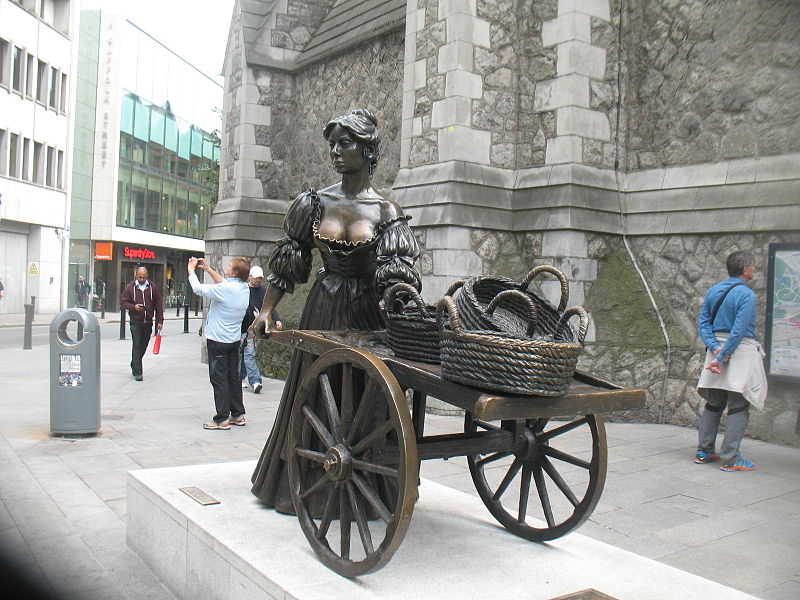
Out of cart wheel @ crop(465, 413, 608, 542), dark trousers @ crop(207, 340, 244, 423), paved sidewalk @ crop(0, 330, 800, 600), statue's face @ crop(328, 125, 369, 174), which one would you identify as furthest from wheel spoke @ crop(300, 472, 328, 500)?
dark trousers @ crop(207, 340, 244, 423)

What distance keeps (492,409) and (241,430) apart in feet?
18.7

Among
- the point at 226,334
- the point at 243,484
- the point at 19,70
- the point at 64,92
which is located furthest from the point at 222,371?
the point at 64,92

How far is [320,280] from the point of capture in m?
3.98

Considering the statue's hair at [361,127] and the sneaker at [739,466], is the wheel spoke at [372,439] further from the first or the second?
the sneaker at [739,466]

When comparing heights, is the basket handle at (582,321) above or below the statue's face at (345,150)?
below

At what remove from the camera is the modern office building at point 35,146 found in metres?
29.6

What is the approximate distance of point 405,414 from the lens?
2691 millimetres

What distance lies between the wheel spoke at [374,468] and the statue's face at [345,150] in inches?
57.4

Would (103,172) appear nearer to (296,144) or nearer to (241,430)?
(296,144)

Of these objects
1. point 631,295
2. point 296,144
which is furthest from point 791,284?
point 296,144

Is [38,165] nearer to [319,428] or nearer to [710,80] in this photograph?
[710,80]

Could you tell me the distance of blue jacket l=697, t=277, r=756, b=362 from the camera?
6469mm

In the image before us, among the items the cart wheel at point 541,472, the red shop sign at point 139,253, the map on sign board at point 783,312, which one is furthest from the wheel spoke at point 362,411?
the red shop sign at point 139,253

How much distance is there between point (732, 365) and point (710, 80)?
3623 mm
